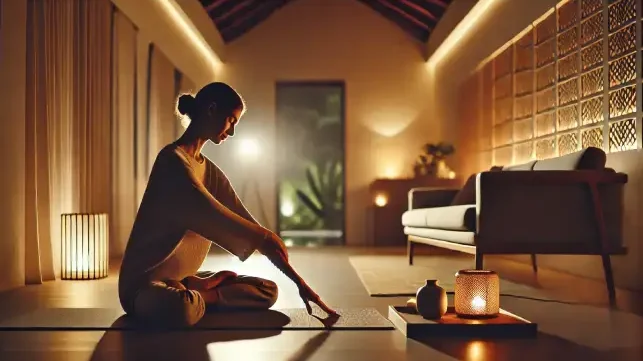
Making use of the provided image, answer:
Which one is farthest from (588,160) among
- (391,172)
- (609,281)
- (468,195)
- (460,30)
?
(391,172)

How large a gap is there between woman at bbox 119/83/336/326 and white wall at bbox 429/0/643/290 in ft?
7.31

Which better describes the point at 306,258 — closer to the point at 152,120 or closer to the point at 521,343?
the point at 152,120

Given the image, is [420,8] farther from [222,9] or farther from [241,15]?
[222,9]

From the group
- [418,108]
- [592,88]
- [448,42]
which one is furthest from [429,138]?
[592,88]

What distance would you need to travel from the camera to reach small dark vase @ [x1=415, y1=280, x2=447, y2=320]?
2504mm

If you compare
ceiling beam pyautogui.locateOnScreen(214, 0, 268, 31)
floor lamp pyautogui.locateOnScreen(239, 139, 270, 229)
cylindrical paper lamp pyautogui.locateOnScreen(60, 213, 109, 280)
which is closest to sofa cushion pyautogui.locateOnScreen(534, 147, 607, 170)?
cylindrical paper lamp pyautogui.locateOnScreen(60, 213, 109, 280)

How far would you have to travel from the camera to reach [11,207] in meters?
3.98

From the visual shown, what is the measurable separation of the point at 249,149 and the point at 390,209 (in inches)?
78.5

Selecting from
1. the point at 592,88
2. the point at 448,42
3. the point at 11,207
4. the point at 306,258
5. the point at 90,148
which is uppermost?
the point at 448,42

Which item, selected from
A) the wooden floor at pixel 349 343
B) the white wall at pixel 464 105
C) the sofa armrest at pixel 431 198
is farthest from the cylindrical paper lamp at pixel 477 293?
the sofa armrest at pixel 431 198

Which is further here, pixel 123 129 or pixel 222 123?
pixel 123 129

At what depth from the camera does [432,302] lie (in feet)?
8.22

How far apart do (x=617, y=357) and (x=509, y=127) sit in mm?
4420

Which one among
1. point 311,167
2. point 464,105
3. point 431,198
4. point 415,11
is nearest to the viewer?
point 431,198
